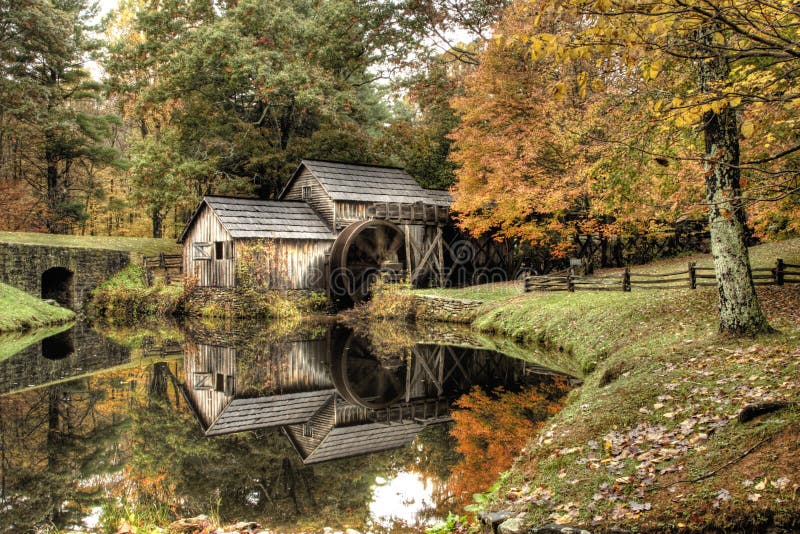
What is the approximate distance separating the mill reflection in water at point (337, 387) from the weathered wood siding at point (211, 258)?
7.88 meters

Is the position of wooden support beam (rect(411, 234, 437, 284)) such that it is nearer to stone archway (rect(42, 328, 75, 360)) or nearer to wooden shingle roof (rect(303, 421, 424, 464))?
stone archway (rect(42, 328, 75, 360))

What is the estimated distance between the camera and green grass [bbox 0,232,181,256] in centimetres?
2969

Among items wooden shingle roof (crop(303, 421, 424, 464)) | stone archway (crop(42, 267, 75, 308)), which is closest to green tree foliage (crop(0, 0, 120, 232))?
stone archway (crop(42, 267, 75, 308))

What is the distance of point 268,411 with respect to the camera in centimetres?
1155

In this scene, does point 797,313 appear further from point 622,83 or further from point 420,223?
point 420,223

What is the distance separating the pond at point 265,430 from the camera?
6.98 m

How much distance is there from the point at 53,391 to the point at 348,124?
2465cm

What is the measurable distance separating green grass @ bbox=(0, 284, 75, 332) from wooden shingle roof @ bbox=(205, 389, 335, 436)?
13.9 metres

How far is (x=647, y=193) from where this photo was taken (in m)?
14.4

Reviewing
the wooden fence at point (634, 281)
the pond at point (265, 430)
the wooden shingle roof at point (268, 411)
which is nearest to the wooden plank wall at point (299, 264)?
the pond at point (265, 430)

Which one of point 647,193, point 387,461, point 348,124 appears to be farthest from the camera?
point 348,124

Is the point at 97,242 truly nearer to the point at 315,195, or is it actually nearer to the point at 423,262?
the point at 315,195

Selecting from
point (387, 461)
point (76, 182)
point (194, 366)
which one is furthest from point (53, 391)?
point (76, 182)

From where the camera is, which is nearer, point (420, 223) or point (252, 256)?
point (252, 256)
